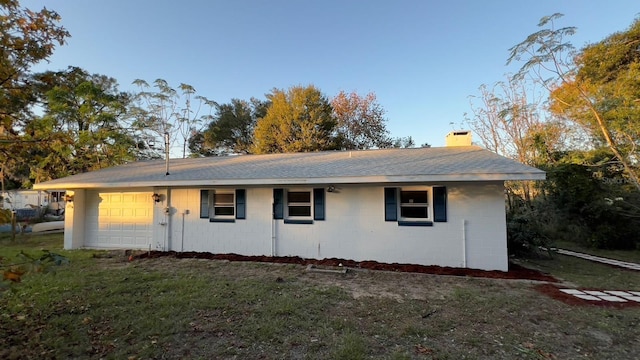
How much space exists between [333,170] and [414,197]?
90.7 inches

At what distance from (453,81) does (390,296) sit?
1239 cm

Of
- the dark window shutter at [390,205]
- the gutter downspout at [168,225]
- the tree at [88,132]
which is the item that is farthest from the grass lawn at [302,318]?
the tree at [88,132]

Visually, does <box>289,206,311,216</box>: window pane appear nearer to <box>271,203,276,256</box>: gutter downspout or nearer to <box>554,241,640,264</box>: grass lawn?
<box>271,203,276,256</box>: gutter downspout

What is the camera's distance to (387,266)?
734 cm

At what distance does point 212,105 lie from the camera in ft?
78.2

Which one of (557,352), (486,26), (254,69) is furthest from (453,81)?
(557,352)

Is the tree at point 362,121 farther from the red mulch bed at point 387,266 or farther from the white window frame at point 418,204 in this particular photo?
the red mulch bed at point 387,266

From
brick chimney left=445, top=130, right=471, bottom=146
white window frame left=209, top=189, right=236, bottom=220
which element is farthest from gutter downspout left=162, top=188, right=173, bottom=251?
brick chimney left=445, top=130, right=471, bottom=146

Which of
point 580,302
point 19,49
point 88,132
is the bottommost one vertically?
point 580,302

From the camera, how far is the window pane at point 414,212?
765 centimetres

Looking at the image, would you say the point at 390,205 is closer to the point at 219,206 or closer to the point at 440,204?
the point at 440,204

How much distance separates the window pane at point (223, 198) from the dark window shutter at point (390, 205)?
4623 mm

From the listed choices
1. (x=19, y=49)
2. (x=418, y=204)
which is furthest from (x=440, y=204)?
(x=19, y=49)

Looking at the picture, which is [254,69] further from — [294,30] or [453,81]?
[453,81]
